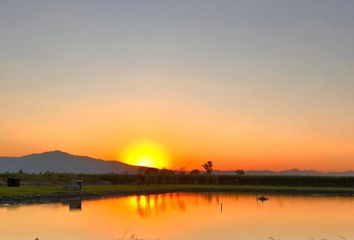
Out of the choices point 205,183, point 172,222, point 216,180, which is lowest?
point 172,222

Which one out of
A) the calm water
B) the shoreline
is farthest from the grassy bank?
the calm water

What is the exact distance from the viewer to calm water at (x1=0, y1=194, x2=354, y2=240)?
1004 inches

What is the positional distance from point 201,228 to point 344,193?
40901mm

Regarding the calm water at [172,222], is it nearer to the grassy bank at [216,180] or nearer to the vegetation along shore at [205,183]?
the vegetation along shore at [205,183]

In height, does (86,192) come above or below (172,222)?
above

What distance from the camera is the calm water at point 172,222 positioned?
2550cm

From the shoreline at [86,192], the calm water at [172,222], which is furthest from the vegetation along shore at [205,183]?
the calm water at [172,222]

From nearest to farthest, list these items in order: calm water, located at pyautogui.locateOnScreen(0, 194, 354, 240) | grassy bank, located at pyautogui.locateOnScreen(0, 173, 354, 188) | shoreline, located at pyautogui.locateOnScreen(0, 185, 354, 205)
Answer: calm water, located at pyautogui.locateOnScreen(0, 194, 354, 240)
shoreline, located at pyautogui.locateOnScreen(0, 185, 354, 205)
grassy bank, located at pyautogui.locateOnScreen(0, 173, 354, 188)

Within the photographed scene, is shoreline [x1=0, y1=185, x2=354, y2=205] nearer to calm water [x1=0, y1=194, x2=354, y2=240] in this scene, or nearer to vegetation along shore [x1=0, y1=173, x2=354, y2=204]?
vegetation along shore [x1=0, y1=173, x2=354, y2=204]

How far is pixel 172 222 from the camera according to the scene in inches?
1240

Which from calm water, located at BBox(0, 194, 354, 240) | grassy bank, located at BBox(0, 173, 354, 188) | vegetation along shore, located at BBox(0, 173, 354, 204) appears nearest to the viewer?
calm water, located at BBox(0, 194, 354, 240)

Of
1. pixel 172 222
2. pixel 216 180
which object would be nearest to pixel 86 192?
pixel 172 222

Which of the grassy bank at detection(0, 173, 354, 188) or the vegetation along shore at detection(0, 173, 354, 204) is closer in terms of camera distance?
the vegetation along shore at detection(0, 173, 354, 204)

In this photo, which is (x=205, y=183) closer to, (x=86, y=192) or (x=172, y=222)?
(x=86, y=192)
